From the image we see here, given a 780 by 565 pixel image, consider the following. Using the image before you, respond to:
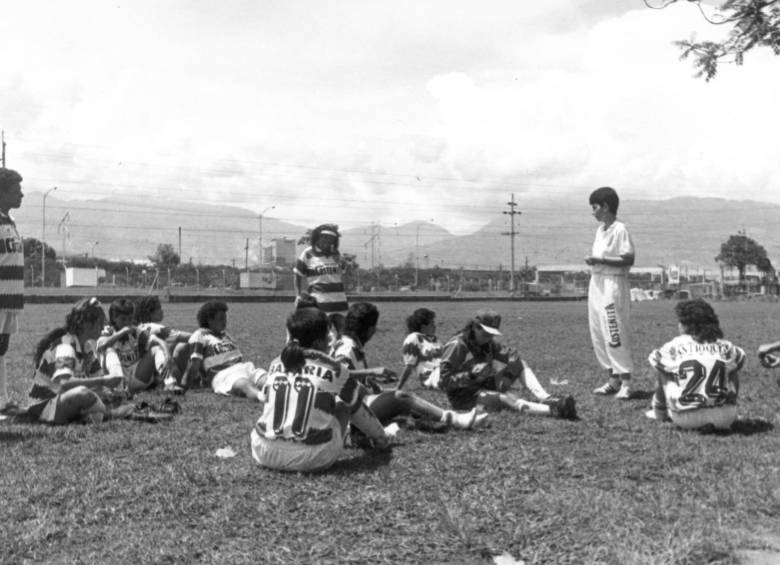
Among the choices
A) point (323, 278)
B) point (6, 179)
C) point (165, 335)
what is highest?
point (6, 179)

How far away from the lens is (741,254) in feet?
325

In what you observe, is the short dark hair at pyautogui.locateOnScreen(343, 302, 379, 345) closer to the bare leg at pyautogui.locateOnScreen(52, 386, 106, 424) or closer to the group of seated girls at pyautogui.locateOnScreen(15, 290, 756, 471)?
the group of seated girls at pyautogui.locateOnScreen(15, 290, 756, 471)

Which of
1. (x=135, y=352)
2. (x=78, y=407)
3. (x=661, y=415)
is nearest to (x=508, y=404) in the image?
(x=661, y=415)

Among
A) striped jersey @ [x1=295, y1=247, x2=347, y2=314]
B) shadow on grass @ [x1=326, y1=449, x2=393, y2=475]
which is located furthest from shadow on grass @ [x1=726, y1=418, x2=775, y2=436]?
striped jersey @ [x1=295, y1=247, x2=347, y2=314]

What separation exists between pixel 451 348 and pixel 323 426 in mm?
2489

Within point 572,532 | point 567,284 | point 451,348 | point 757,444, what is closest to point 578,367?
point 451,348

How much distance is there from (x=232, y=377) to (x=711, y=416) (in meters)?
5.04

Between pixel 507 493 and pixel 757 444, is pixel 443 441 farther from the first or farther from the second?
pixel 757 444

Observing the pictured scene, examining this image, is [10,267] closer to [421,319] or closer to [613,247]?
[421,319]

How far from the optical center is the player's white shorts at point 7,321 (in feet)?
25.3

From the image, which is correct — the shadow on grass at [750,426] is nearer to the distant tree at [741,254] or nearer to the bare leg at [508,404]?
the bare leg at [508,404]

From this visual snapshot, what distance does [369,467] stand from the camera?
18.5 feet

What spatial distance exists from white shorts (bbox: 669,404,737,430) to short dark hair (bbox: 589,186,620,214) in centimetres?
316

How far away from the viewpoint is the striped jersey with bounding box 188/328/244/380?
9.21 m
